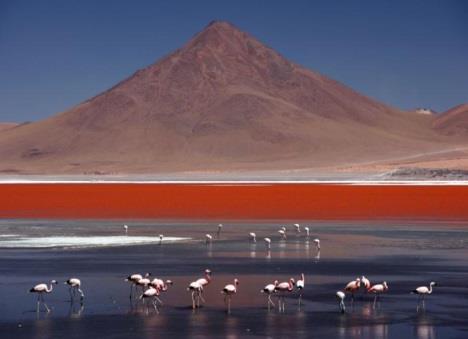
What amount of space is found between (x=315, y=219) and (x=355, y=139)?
141283mm

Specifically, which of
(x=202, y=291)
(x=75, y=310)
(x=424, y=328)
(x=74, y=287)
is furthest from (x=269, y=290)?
(x=74, y=287)

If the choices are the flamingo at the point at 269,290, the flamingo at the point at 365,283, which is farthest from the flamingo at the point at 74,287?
the flamingo at the point at 365,283

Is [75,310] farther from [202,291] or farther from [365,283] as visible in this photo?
[365,283]

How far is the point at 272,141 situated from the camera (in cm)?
17950

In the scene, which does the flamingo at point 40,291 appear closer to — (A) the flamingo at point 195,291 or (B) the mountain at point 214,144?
(A) the flamingo at point 195,291

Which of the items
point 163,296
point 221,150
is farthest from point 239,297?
point 221,150

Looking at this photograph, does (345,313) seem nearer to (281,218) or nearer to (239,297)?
(239,297)

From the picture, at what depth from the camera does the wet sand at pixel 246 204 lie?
149 feet

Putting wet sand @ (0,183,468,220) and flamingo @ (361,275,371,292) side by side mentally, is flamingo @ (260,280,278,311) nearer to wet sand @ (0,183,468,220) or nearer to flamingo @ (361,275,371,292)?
flamingo @ (361,275,371,292)

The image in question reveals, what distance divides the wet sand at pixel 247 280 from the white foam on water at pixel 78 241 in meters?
0.84

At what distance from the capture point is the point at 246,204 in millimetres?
53250

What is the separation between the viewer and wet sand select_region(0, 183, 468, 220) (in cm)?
4556

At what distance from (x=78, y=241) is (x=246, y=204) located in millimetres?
22137

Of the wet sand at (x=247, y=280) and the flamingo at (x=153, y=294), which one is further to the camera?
the flamingo at (x=153, y=294)
